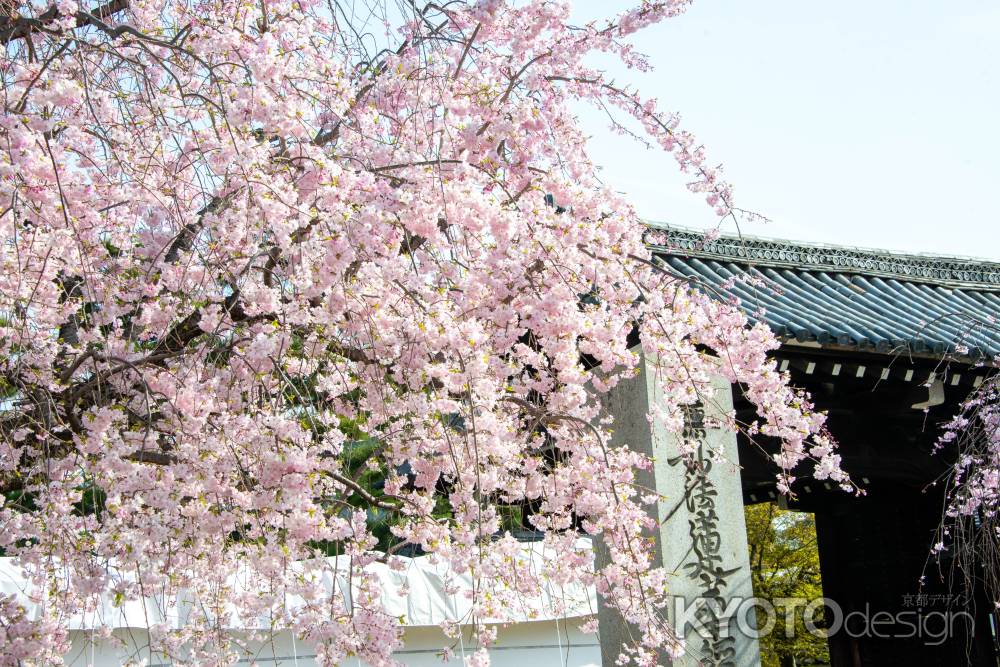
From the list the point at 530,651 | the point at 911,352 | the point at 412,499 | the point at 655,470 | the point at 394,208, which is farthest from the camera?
the point at 530,651

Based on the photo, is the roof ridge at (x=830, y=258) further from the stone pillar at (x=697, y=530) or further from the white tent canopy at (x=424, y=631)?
the white tent canopy at (x=424, y=631)

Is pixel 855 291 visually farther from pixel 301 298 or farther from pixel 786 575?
pixel 786 575

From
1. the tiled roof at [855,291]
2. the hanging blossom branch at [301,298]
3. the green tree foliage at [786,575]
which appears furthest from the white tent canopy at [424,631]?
the green tree foliage at [786,575]

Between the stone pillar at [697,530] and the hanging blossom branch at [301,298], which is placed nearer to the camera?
the hanging blossom branch at [301,298]

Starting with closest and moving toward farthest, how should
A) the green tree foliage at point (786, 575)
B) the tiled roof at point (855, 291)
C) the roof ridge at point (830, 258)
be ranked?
the tiled roof at point (855, 291) < the roof ridge at point (830, 258) < the green tree foliage at point (786, 575)

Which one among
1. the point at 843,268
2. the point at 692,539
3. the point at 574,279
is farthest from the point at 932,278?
the point at 574,279

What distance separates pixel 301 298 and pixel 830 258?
7467 millimetres

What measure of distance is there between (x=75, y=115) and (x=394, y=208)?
4.28 ft

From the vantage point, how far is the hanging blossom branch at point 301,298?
3600 millimetres

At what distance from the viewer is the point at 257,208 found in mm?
3557

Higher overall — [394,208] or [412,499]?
[394,208]

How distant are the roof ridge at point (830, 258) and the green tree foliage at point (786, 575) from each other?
8.80m

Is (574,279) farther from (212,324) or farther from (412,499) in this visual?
(212,324)

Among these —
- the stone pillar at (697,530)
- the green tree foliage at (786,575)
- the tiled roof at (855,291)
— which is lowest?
the green tree foliage at (786,575)
